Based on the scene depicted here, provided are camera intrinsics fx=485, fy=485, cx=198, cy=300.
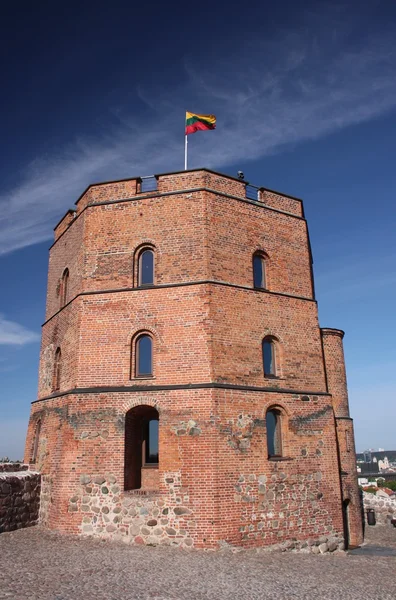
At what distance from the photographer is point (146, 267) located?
47.4 feet

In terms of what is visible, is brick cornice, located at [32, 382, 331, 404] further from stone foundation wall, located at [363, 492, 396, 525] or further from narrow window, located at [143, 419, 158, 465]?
stone foundation wall, located at [363, 492, 396, 525]

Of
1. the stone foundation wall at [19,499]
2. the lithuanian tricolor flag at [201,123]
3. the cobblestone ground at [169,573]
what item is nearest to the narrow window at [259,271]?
the lithuanian tricolor flag at [201,123]

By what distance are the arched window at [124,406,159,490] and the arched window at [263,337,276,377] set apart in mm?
3455

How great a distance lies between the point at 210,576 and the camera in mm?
9188

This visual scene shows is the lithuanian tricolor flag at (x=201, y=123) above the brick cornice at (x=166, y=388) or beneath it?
above

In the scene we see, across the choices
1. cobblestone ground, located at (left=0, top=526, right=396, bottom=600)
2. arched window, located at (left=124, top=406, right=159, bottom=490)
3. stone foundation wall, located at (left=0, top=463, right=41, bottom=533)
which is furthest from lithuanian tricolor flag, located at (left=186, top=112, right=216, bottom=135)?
cobblestone ground, located at (left=0, top=526, right=396, bottom=600)

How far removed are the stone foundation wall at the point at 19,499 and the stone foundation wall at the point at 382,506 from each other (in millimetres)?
13179

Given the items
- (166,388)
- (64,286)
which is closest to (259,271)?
(166,388)

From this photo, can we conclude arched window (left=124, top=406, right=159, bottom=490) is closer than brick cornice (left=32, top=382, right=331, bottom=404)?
Result: No

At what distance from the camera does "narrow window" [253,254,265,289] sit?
49.3ft

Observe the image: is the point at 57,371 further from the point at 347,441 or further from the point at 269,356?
the point at 347,441

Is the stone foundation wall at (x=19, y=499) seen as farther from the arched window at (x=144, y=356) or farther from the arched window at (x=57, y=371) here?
the arched window at (x=144, y=356)

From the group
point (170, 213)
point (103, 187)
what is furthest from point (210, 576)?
point (103, 187)

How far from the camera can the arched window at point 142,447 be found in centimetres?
1298
